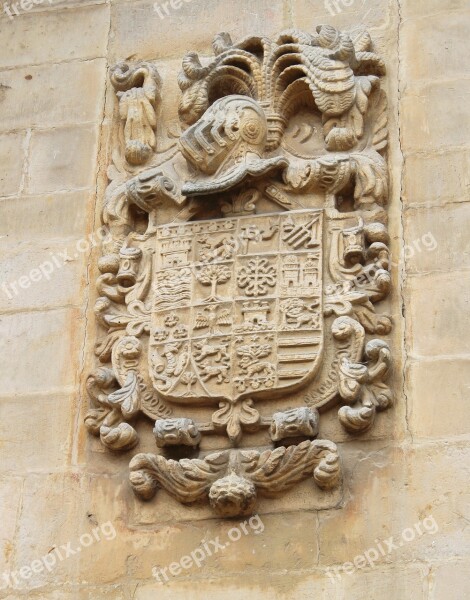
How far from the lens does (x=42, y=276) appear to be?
21.8ft

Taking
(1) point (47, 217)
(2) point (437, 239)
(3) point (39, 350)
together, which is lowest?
(3) point (39, 350)

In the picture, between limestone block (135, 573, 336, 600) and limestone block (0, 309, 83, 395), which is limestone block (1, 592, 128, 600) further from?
limestone block (0, 309, 83, 395)

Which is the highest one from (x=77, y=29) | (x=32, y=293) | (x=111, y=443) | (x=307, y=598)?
(x=77, y=29)

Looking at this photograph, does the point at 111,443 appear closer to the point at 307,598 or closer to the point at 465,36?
the point at 307,598

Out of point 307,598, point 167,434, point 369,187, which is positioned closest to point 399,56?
point 369,187

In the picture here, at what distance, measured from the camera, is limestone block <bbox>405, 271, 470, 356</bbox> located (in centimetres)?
603

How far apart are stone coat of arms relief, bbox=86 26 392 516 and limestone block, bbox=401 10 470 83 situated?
0.18m

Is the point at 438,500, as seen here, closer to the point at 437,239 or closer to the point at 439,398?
the point at 439,398

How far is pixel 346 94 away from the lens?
21.6 ft

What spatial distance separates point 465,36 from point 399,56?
283 mm

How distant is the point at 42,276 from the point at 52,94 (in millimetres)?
965

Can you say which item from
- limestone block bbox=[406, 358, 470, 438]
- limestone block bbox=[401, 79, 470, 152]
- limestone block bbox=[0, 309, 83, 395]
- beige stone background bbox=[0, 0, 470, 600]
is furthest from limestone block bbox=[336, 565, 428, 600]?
limestone block bbox=[401, 79, 470, 152]

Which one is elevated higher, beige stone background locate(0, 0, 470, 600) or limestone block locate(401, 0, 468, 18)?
limestone block locate(401, 0, 468, 18)

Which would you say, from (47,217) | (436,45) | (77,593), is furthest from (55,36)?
(77,593)
